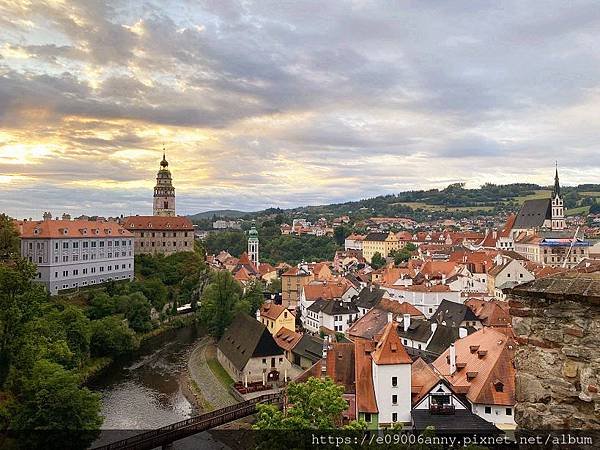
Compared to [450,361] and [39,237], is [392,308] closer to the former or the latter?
[450,361]

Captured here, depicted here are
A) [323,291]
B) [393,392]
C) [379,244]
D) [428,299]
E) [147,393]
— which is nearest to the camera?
[393,392]

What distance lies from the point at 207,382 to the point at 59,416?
1112 centimetres

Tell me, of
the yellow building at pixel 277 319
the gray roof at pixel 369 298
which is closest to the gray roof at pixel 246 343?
the yellow building at pixel 277 319

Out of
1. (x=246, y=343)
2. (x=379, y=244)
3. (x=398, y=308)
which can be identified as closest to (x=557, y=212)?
(x=379, y=244)

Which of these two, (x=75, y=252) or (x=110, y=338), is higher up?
(x=75, y=252)

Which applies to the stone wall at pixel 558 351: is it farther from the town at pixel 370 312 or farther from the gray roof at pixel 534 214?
the gray roof at pixel 534 214

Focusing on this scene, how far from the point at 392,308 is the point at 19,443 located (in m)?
24.7

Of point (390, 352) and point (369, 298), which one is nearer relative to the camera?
point (390, 352)

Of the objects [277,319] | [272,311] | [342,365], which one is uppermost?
[342,365]

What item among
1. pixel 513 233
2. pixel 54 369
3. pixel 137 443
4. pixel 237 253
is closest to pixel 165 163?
pixel 237 253

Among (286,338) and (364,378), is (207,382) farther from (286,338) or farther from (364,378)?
(364,378)

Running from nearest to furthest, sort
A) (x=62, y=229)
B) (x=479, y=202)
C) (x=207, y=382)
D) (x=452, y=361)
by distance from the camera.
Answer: (x=452, y=361)
(x=207, y=382)
(x=62, y=229)
(x=479, y=202)

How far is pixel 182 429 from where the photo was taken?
19969 millimetres

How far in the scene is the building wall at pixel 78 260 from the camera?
136 feet
